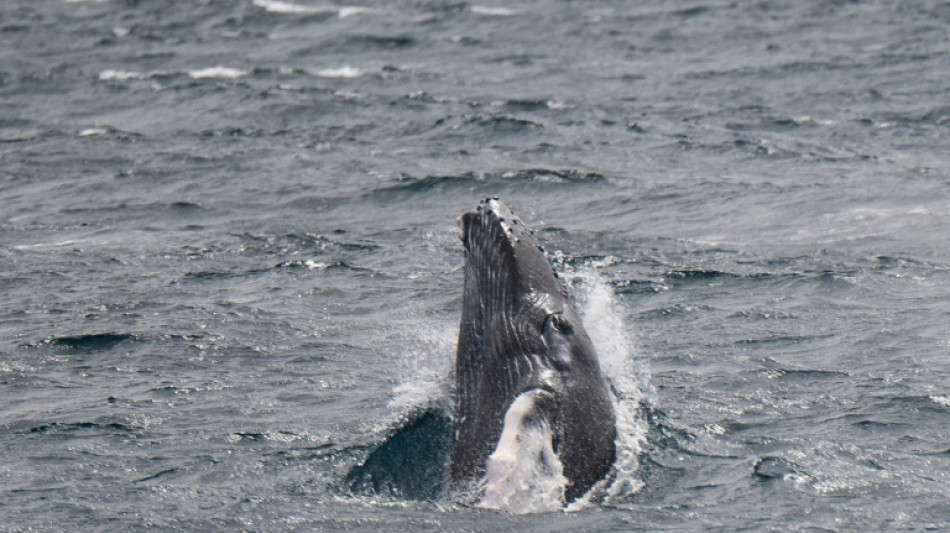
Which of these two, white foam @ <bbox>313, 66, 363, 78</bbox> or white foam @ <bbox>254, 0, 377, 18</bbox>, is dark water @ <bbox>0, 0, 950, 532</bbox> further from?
white foam @ <bbox>254, 0, 377, 18</bbox>

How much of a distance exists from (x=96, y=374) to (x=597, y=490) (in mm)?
6368

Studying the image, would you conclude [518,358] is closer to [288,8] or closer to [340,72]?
[340,72]

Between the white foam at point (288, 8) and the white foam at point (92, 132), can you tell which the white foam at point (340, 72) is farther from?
the white foam at point (288, 8)

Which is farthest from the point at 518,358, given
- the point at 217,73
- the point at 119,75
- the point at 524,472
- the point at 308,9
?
the point at 308,9

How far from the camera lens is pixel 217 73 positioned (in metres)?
32.1

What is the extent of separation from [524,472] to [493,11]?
93.1 ft

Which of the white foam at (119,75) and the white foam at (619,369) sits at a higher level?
the white foam at (119,75)

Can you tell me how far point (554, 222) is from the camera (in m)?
21.0

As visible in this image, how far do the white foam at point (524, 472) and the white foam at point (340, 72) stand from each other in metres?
21.3

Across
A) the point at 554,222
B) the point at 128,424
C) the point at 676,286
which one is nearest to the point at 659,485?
the point at 128,424

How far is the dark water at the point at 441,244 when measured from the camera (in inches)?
476

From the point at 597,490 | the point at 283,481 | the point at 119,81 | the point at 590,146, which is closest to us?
the point at 597,490

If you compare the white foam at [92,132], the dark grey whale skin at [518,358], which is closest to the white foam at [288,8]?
the white foam at [92,132]

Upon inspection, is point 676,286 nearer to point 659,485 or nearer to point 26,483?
point 659,485
